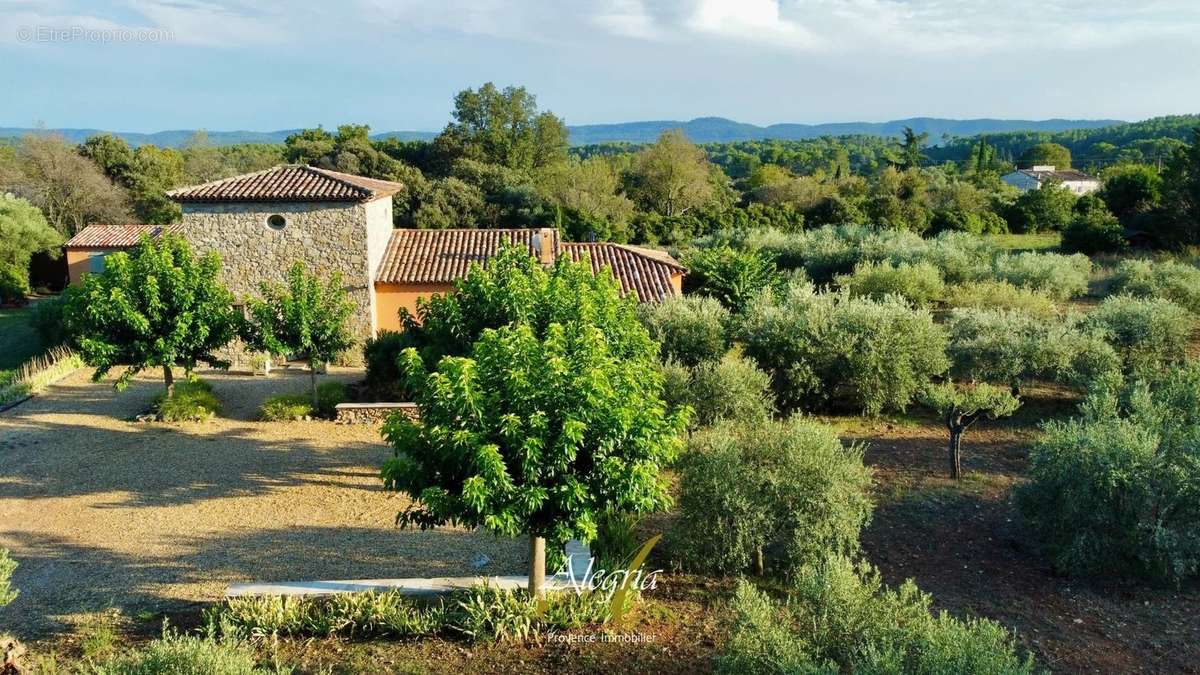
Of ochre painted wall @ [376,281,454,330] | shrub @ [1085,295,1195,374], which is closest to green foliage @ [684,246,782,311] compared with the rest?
ochre painted wall @ [376,281,454,330]

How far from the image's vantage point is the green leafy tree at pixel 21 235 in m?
37.2

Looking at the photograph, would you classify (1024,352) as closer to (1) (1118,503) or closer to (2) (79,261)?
(1) (1118,503)

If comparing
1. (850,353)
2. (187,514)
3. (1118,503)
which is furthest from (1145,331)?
(187,514)

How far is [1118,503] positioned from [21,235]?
45169mm

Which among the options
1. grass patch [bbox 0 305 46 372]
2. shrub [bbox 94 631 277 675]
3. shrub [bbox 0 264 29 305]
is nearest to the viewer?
shrub [bbox 94 631 277 675]

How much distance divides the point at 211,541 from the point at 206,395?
7.18 m

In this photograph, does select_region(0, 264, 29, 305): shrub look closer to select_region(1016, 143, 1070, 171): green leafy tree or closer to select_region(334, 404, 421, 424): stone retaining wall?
select_region(334, 404, 421, 424): stone retaining wall

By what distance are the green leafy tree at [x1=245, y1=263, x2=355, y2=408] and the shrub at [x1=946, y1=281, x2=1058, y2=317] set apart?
15.3 meters

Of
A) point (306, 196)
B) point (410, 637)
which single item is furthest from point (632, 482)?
point (306, 196)

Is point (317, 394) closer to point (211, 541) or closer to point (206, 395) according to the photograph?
point (206, 395)

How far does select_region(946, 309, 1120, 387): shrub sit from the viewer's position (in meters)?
15.5

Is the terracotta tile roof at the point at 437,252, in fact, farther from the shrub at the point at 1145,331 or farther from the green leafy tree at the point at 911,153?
the green leafy tree at the point at 911,153

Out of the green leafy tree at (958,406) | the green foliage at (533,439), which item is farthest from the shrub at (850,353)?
the green foliage at (533,439)

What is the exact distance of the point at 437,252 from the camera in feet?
74.5
